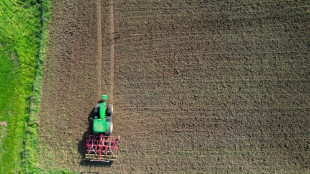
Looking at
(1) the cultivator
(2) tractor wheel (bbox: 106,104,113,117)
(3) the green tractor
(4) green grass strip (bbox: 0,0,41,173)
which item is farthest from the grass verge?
(2) tractor wheel (bbox: 106,104,113,117)

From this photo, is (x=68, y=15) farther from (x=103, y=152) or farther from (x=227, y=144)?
(x=227, y=144)

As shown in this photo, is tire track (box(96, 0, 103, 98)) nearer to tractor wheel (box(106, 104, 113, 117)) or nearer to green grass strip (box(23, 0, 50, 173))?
tractor wheel (box(106, 104, 113, 117))

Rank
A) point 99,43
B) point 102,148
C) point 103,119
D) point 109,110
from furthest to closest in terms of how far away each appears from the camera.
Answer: point 99,43 < point 102,148 < point 109,110 < point 103,119

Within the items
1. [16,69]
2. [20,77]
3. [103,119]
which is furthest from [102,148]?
[16,69]

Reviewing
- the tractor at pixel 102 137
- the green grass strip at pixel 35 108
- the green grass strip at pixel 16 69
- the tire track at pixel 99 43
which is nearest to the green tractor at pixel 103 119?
the tractor at pixel 102 137

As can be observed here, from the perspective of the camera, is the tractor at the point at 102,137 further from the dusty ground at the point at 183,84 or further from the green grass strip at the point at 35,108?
the green grass strip at the point at 35,108

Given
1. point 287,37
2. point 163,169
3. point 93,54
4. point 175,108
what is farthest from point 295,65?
point 93,54

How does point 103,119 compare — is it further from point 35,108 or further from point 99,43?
point 99,43
